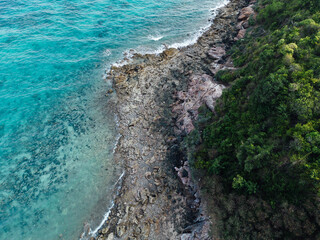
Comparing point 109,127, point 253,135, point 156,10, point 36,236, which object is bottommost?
point 36,236

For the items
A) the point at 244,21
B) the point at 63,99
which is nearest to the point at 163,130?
the point at 63,99

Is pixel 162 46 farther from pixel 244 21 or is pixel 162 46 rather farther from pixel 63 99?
pixel 63 99

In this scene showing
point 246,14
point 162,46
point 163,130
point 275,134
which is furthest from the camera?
point 162,46

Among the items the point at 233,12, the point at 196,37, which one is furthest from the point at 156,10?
the point at 233,12

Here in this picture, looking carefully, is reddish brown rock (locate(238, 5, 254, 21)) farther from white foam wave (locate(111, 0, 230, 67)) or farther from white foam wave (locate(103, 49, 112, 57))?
white foam wave (locate(103, 49, 112, 57))

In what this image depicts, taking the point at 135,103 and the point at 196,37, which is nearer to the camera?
the point at 135,103

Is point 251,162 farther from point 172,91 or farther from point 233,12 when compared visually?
point 233,12

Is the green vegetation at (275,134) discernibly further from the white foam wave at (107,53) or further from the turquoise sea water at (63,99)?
the white foam wave at (107,53)

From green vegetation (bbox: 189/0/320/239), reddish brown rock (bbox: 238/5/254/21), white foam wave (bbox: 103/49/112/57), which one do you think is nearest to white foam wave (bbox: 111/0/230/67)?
white foam wave (bbox: 103/49/112/57)
